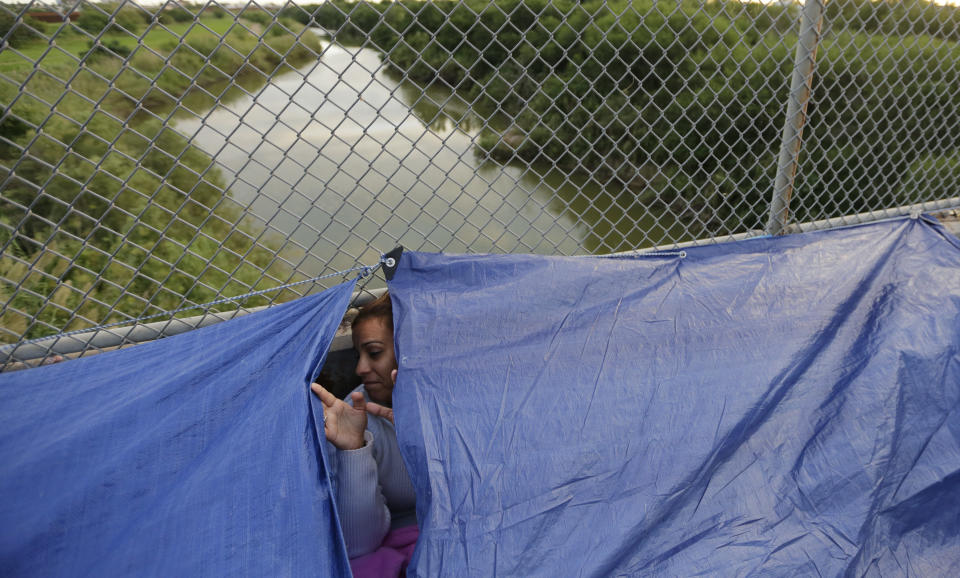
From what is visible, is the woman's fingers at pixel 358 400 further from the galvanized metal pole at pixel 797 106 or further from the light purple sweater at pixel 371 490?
the galvanized metal pole at pixel 797 106

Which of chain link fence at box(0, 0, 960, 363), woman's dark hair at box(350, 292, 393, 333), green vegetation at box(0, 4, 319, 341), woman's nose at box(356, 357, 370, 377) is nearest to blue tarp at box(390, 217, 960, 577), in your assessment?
woman's dark hair at box(350, 292, 393, 333)

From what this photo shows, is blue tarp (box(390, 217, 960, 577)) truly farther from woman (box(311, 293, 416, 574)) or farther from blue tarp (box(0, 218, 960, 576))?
woman (box(311, 293, 416, 574))

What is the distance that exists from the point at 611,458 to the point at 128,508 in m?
1.02

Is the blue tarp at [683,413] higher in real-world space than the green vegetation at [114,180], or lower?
lower

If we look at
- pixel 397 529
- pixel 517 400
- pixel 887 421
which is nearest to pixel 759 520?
pixel 887 421

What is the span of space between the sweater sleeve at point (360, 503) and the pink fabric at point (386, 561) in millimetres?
25

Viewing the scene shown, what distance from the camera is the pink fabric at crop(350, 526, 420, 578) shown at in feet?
4.53

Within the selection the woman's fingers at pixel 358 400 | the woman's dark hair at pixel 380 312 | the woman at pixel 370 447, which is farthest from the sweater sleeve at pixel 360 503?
the woman's dark hair at pixel 380 312

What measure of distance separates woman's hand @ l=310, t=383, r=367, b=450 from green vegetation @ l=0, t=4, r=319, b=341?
1.65 ft

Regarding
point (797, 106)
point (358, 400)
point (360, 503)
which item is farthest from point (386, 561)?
point (797, 106)

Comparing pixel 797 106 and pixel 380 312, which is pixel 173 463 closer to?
pixel 380 312

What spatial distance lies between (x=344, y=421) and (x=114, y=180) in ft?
16.4

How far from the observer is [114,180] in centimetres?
543

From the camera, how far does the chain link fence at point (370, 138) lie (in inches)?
64.9
